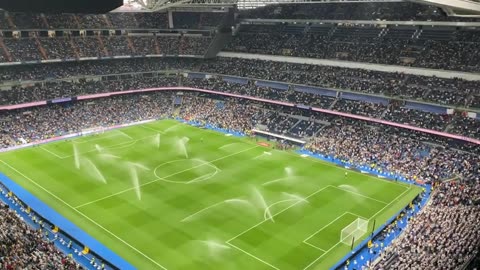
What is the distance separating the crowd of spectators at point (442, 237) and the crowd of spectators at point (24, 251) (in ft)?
76.2

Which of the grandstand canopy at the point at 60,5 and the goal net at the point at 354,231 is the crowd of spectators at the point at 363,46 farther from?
the grandstand canopy at the point at 60,5

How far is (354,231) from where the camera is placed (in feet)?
121

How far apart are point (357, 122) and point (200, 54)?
4135 cm

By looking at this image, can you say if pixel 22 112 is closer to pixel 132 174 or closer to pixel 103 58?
pixel 103 58

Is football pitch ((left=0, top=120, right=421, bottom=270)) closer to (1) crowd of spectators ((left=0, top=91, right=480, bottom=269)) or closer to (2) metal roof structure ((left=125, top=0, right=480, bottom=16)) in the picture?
(1) crowd of spectators ((left=0, top=91, right=480, bottom=269))

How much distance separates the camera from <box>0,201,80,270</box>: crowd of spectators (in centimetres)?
2598

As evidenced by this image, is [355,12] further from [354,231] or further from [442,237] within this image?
[442,237]

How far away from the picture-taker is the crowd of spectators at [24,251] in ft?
85.3

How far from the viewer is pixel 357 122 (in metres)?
63.5

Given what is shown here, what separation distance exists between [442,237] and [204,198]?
2313cm

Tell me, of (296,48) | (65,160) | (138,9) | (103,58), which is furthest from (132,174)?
(138,9)

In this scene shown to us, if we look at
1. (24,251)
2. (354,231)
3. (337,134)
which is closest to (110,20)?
(337,134)

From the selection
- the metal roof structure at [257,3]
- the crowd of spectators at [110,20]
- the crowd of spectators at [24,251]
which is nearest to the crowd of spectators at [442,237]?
the metal roof structure at [257,3]

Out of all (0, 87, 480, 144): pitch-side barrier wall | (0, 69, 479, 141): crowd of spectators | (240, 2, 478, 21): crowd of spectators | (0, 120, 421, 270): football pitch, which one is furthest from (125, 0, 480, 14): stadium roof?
(0, 120, 421, 270): football pitch
